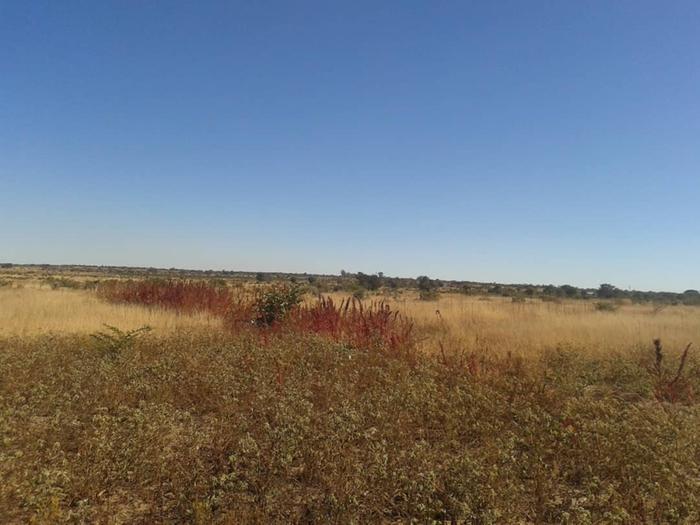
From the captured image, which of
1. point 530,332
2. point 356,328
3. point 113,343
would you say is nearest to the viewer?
point 113,343

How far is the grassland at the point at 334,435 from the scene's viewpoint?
3.42 meters

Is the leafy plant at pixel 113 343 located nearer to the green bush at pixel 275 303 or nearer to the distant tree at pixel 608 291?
the green bush at pixel 275 303

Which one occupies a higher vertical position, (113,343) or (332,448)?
(113,343)

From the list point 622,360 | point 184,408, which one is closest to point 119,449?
point 184,408

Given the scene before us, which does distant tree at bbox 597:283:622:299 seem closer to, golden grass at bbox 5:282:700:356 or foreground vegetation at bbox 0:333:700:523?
golden grass at bbox 5:282:700:356

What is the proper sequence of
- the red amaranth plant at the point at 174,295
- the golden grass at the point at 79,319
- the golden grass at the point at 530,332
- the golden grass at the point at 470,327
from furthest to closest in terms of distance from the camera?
the red amaranth plant at the point at 174,295 → the golden grass at the point at 79,319 → the golden grass at the point at 470,327 → the golden grass at the point at 530,332

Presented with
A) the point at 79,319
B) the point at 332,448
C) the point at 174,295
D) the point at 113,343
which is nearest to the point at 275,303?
the point at 113,343

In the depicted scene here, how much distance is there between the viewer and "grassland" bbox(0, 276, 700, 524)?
3420mm

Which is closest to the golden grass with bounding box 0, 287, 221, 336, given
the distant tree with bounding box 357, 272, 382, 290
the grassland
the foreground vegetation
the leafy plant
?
the leafy plant

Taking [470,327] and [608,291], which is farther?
[608,291]

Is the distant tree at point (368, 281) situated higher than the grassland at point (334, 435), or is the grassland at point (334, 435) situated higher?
the distant tree at point (368, 281)

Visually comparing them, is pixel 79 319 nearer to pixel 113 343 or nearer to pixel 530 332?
pixel 113 343

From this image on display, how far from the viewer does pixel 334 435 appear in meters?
4.17

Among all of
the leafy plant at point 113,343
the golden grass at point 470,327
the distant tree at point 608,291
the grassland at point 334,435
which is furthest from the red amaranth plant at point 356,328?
the distant tree at point 608,291
